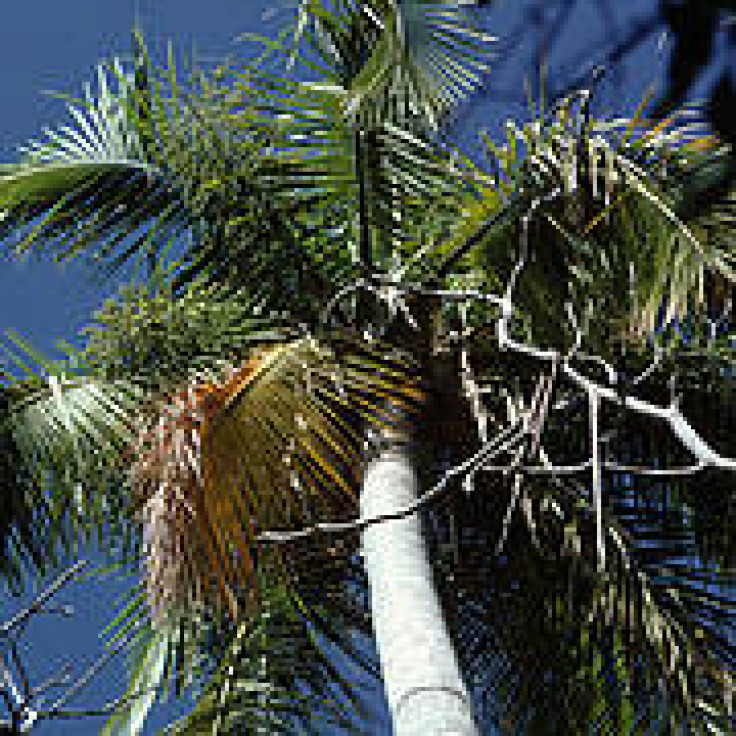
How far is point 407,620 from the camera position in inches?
144

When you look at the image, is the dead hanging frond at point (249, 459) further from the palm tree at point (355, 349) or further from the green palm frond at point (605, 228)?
the green palm frond at point (605, 228)

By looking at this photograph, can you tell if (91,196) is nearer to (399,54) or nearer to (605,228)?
(399,54)

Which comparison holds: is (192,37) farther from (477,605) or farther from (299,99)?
(477,605)

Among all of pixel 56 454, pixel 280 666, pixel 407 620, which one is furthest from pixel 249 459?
pixel 280 666

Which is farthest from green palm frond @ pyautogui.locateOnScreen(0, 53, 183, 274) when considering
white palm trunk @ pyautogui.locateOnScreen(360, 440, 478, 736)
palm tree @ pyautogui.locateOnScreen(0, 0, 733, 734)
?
white palm trunk @ pyautogui.locateOnScreen(360, 440, 478, 736)

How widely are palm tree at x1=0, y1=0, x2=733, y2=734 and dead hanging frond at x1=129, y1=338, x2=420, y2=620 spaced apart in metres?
0.01

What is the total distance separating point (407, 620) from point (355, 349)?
52.6 inches

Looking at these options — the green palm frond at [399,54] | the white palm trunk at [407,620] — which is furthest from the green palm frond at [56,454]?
the green palm frond at [399,54]

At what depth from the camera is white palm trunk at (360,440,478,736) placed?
3.27 metres

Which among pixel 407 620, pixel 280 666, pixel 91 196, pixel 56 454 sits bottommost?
pixel 280 666

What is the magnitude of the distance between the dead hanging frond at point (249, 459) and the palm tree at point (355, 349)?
0.04 ft

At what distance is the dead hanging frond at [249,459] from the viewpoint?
13.9ft

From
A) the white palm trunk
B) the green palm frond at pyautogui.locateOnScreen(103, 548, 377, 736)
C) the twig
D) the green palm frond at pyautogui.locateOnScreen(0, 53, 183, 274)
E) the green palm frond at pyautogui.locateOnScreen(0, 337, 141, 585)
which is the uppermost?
the green palm frond at pyautogui.locateOnScreen(0, 53, 183, 274)

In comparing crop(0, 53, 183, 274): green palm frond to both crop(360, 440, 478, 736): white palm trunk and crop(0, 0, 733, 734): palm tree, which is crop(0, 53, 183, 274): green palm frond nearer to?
crop(0, 0, 733, 734): palm tree
